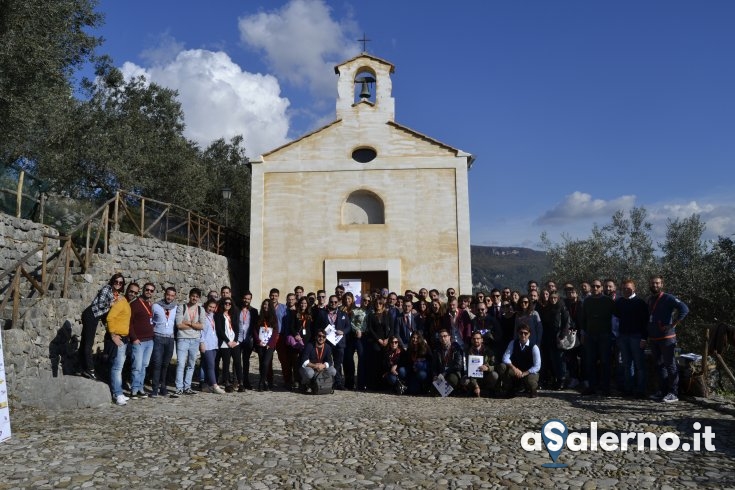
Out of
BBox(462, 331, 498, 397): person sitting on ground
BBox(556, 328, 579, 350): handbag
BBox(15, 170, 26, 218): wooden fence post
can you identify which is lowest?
BBox(462, 331, 498, 397): person sitting on ground

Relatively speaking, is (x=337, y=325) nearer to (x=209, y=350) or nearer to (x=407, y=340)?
(x=407, y=340)

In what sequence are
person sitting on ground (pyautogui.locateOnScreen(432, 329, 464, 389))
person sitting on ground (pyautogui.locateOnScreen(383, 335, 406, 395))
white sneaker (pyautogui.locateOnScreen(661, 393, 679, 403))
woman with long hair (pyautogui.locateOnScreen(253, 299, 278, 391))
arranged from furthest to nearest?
woman with long hair (pyautogui.locateOnScreen(253, 299, 278, 391)), person sitting on ground (pyautogui.locateOnScreen(383, 335, 406, 395)), person sitting on ground (pyautogui.locateOnScreen(432, 329, 464, 389)), white sneaker (pyautogui.locateOnScreen(661, 393, 679, 403))

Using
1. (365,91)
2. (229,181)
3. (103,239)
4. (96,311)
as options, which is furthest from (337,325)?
(229,181)

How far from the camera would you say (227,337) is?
28.8ft

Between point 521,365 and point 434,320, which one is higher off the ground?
point 434,320

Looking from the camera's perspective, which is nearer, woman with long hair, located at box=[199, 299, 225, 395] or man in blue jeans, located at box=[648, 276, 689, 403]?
man in blue jeans, located at box=[648, 276, 689, 403]

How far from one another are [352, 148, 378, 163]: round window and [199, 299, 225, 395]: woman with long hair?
8.94 m

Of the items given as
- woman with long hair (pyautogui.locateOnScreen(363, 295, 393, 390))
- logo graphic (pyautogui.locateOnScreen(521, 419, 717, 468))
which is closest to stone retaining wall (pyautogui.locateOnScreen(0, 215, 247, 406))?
woman with long hair (pyautogui.locateOnScreen(363, 295, 393, 390))

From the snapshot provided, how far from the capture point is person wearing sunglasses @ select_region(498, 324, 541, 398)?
8172mm

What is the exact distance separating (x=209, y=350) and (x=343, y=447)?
13.0 ft

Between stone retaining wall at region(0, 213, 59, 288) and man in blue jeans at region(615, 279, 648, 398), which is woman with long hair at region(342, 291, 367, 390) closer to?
man in blue jeans at region(615, 279, 648, 398)

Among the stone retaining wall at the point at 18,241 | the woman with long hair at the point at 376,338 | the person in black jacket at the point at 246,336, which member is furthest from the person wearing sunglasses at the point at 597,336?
the stone retaining wall at the point at 18,241

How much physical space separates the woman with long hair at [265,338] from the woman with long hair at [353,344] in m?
1.23

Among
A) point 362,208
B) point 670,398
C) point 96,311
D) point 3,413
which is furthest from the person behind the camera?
point 362,208
